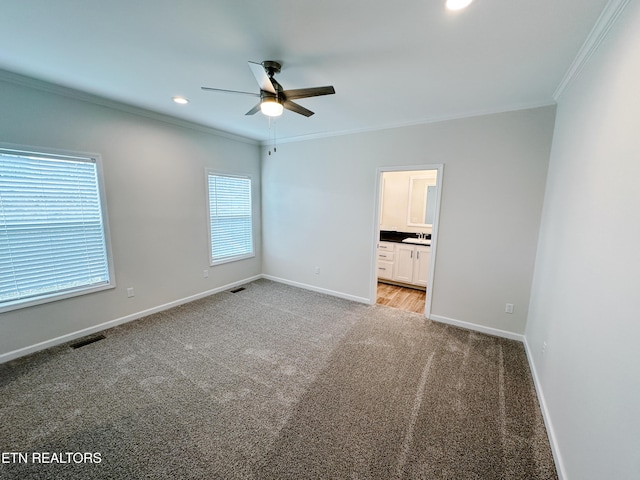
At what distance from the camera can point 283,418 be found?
1858 millimetres

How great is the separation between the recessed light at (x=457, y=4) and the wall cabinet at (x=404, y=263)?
3.55 meters

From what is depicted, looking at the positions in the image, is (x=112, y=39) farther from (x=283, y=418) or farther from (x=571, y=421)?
(x=571, y=421)

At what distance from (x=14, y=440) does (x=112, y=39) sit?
8.90 feet

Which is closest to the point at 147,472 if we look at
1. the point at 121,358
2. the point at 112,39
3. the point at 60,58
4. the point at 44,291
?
the point at 121,358

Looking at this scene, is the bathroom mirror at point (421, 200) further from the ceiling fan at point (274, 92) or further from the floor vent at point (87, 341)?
the floor vent at point (87, 341)

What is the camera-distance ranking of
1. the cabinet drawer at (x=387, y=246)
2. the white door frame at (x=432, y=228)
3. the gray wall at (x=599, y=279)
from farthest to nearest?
the cabinet drawer at (x=387, y=246) < the white door frame at (x=432, y=228) < the gray wall at (x=599, y=279)

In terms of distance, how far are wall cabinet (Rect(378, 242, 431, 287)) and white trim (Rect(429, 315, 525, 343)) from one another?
121cm

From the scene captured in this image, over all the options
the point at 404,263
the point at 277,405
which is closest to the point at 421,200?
the point at 404,263

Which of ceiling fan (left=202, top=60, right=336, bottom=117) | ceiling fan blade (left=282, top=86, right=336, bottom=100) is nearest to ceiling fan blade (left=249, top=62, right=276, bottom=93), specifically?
ceiling fan (left=202, top=60, right=336, bottom=117)

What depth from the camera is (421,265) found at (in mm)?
4605

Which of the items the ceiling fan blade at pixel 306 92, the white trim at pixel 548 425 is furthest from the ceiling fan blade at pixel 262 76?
the white trim at pixel 548 425

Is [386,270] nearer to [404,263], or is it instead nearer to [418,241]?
[404,263]

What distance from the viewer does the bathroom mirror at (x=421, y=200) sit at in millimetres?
5012

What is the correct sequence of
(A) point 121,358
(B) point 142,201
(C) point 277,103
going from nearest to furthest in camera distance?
(C) point 277,103 → (A) point 121,358 → (B) point 142,201
